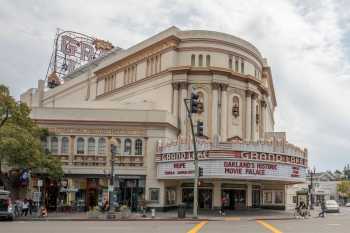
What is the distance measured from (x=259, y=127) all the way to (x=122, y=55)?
67.4 ft

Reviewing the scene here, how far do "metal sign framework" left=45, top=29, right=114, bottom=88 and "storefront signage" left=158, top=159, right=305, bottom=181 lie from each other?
1637 inches

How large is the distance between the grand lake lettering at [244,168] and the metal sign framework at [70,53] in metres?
47.3

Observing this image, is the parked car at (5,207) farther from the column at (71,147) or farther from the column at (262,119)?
the column at (262,119)

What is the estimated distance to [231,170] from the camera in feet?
148

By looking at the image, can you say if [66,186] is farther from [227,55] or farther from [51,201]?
[227,55]

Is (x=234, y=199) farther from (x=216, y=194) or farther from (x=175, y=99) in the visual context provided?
(x=175, y=99)

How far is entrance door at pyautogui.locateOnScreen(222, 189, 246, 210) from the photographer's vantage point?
5146 cm

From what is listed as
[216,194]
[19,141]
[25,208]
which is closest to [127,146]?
[216,194]

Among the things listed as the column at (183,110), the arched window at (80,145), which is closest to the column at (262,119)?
the column at (183,110)

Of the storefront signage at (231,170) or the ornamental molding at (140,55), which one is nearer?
the storefront signage at (231,170)

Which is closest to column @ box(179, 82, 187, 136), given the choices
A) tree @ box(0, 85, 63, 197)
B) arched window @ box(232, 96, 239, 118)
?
arched window @ box(232, 96, 239, 118)

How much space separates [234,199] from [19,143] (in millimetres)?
23418

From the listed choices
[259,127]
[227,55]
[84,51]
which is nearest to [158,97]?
[227,55]

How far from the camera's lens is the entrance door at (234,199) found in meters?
51.5
